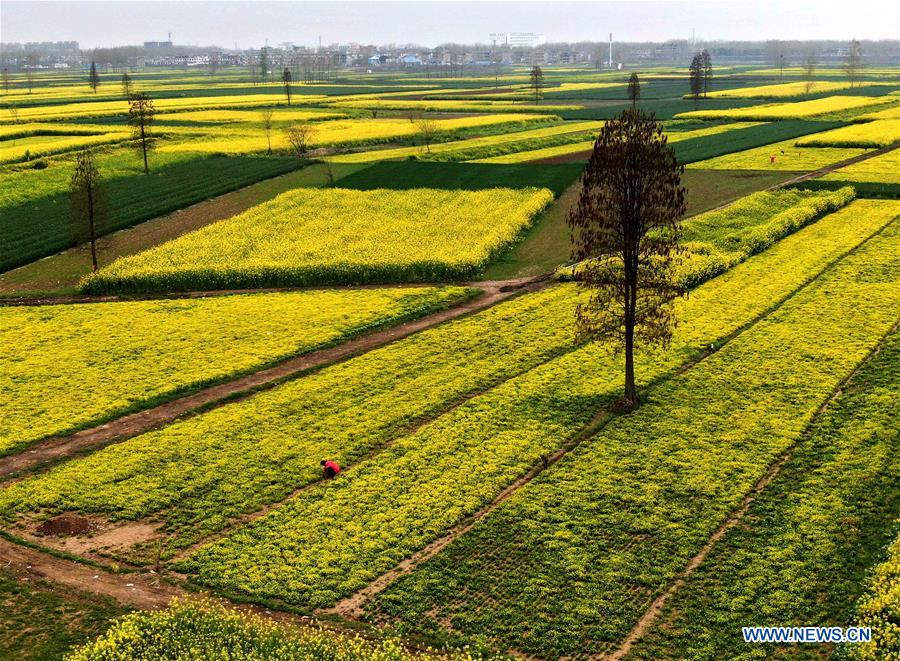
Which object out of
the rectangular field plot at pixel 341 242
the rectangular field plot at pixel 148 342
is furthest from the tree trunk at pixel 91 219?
the rectangular field plot at pixel 148 342

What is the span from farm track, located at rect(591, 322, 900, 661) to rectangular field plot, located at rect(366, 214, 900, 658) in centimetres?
20

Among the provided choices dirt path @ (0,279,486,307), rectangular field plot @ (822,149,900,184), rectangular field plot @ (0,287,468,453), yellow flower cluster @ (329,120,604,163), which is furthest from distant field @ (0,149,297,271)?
rectangular field plot @ (822,149,900,184)

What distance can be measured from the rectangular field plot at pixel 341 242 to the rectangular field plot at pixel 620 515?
25.1 meters

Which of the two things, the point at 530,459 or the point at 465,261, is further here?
the point at 465,261

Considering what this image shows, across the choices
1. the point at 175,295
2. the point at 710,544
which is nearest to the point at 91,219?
the point at 175,295

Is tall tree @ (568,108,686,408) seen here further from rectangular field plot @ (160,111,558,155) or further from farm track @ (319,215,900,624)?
rectangular field plot @ (160,111,558,155)

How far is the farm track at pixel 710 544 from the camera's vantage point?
23297 millimetres

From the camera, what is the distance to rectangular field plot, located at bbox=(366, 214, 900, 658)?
24.5 metres

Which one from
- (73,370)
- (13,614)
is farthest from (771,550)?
(73,370)

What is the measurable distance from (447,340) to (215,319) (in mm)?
14261

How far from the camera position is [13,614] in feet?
83.7

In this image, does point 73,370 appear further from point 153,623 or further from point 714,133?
point 714,133

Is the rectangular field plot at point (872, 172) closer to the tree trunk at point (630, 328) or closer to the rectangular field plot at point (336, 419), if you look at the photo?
the rectangular field plot at point (336, 419)

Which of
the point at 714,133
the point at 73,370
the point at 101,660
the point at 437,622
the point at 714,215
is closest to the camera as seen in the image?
the point at 101,660
